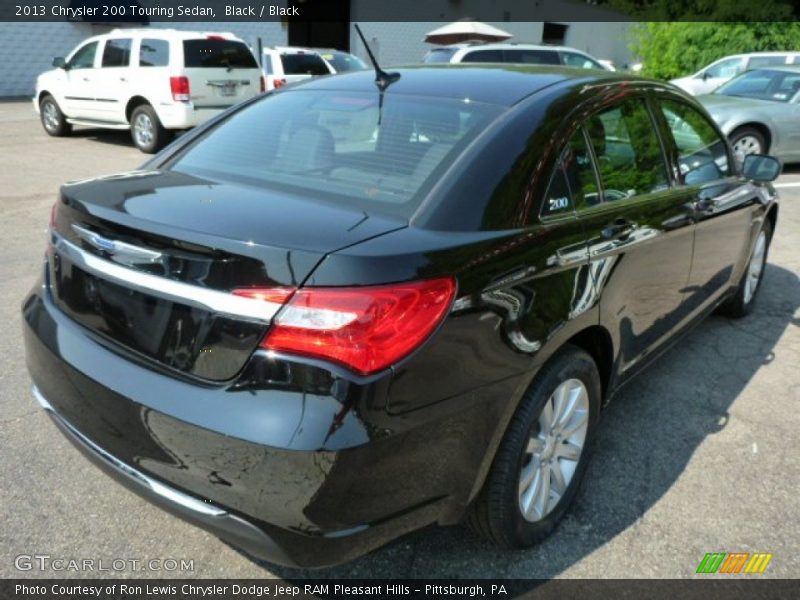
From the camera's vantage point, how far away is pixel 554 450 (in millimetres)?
2520

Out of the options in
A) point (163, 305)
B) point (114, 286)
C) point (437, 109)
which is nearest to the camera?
point (163, 305)

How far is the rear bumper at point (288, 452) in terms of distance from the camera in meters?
1.77

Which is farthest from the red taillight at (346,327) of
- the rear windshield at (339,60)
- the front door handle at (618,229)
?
the rear windshield at (339,60)

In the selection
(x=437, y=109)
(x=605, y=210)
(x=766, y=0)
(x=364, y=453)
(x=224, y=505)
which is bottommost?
(x=224, y=505)

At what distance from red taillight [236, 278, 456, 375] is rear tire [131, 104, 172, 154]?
10053 millimetres

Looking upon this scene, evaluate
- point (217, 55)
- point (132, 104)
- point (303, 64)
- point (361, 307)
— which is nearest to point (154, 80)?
point (132, 104)

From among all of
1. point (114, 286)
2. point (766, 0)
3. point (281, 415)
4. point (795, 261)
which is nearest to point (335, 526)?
point (281, 415)

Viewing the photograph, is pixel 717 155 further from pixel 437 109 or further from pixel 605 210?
pixel 437 109

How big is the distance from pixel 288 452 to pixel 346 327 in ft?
1.14

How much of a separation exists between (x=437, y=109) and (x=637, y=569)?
1821mm

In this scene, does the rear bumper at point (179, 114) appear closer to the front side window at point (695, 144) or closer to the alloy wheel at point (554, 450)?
the front side window at point (695, 144)

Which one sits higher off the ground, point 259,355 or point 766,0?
point 766,0

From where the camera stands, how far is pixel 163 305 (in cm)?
195

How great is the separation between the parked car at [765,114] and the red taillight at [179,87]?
25.6 ft
